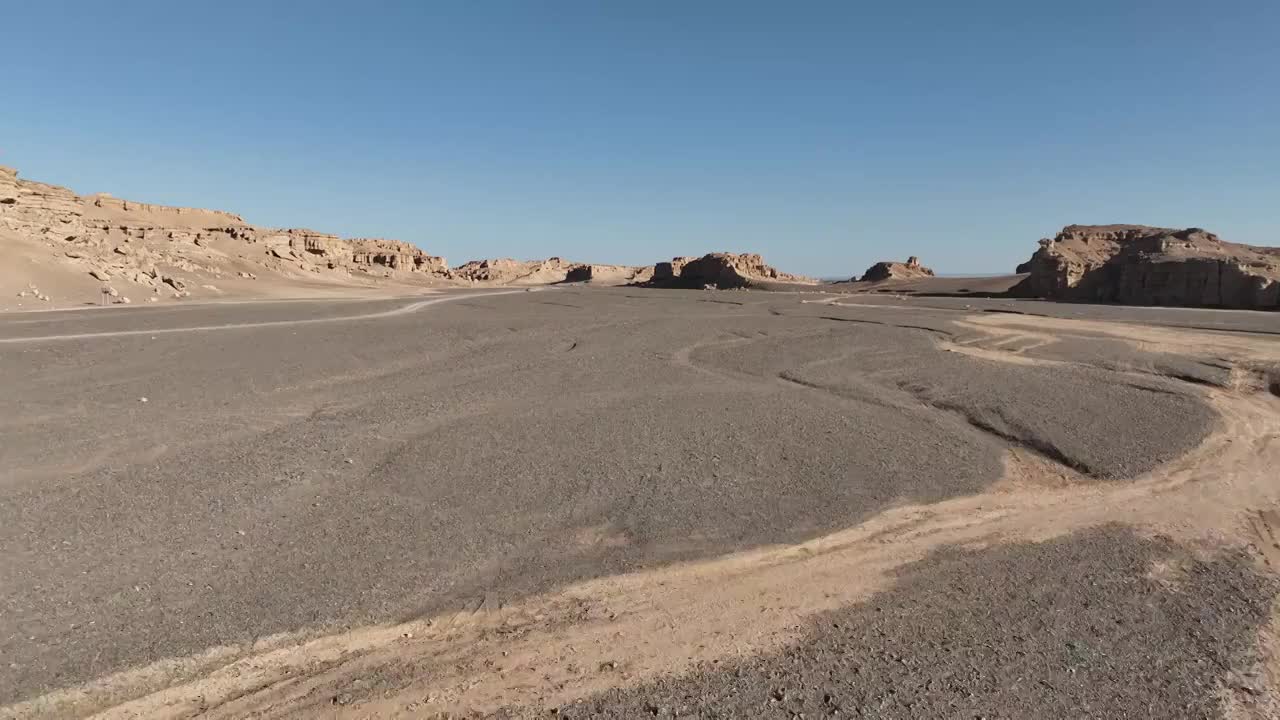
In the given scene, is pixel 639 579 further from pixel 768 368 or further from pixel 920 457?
pixel 768 368

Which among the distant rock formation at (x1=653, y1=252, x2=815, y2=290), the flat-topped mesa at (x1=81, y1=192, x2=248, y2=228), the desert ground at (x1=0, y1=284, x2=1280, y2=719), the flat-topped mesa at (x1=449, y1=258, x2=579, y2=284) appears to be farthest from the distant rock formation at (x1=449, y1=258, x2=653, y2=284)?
the desert ground at (x1=0, y1=284, x2=1280, y2=719)

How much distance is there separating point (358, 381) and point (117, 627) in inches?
308

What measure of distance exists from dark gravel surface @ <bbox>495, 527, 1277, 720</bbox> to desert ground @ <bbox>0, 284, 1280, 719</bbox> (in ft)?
0.07

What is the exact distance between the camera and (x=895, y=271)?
69125 mm

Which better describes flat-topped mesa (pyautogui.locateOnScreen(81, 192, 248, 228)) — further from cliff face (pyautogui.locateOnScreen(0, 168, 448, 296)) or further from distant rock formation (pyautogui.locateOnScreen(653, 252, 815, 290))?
distant rock formation (pyautogui.locateOnScreen(653, 252, 815, 290))

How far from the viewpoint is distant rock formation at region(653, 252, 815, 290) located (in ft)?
216

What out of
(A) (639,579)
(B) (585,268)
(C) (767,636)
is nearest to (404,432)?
(A) (639,579)

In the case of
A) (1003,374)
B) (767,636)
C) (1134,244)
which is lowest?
(767,636)

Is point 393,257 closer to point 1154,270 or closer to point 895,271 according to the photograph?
point 895,271

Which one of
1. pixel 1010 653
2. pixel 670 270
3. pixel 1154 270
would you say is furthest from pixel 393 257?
pixel 1010 653

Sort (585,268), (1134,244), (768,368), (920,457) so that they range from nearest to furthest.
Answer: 1. (920,457)
2. (768,368)
3. (1134,244)
4. (585,268)

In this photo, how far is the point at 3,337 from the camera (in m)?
15.8

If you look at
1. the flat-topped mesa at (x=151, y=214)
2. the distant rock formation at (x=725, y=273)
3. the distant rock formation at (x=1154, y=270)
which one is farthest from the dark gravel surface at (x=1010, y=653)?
the flat-topped mesa at (x=151, y=214)

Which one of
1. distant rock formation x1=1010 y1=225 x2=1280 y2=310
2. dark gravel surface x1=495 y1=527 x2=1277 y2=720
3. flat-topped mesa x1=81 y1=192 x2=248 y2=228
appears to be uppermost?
flat-topped mesa x1=81 y1=192 x2=248 y2=228
